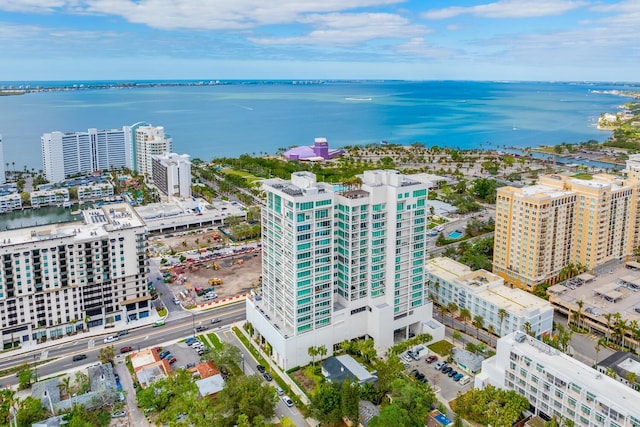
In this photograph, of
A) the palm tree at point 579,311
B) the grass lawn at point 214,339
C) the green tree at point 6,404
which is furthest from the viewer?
the palm tree at point 579,311

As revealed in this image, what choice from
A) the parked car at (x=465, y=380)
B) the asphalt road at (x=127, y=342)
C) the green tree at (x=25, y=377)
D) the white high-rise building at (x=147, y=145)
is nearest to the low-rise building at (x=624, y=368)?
the parked car at (x=465, y=380)

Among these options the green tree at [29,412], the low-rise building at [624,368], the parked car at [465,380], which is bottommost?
the parked car at [465,380]

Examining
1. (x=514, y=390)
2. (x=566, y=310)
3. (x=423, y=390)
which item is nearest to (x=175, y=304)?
(x=423, y=390)

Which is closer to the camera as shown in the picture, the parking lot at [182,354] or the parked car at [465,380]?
the parked car at [465,380]

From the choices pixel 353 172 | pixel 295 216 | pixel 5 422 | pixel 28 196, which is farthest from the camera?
pixel 353 172

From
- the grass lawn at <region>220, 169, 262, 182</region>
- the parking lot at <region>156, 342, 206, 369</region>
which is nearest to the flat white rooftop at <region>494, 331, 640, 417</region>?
the parking lot at <region>156, 342, 206, 369</region>

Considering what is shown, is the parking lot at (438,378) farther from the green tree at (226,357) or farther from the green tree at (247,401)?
the green tree at (226,357)

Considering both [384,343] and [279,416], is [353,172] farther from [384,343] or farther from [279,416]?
[279,416]
